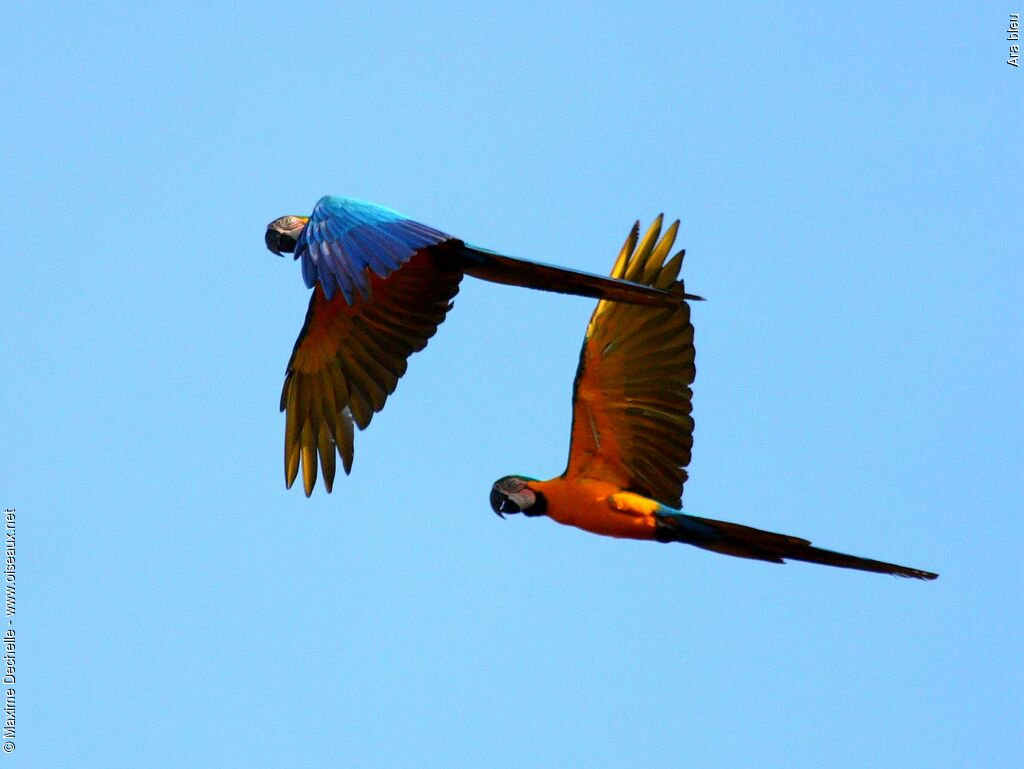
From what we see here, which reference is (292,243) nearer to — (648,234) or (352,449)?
(352,449)

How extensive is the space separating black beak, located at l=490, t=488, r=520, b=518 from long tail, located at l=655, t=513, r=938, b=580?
0.87 meters

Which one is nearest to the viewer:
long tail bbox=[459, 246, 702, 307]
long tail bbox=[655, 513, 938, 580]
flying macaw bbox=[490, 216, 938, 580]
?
long tail bbox=[655, 513, 938, 580]

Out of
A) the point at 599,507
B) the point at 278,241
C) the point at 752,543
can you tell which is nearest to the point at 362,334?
the point at 278,241

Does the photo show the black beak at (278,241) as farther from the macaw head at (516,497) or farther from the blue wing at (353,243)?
the macaw head at (516,497)

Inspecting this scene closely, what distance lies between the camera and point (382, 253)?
29.5 feet

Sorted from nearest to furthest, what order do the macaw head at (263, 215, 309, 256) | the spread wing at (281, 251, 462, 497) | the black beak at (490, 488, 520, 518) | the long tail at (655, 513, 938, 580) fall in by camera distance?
the long tail at (655, 513, 938, 580) → the black beak at (490, 488, 520, 518) → the spread wing at (281, 251, 462, 497) → the macaw head at (263, 215, 309, 256)

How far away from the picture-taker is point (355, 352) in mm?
10562

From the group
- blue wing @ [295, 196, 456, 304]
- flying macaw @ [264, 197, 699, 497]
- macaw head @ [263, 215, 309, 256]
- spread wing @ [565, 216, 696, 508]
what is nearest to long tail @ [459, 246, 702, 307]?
flying macaw @ [264, 197, 699, 497]

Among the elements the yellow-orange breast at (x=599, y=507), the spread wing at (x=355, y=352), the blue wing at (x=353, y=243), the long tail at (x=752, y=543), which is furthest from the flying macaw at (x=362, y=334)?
the long tail at (x=752, y=543)

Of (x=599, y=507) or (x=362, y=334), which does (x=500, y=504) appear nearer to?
(x=599, y=507)

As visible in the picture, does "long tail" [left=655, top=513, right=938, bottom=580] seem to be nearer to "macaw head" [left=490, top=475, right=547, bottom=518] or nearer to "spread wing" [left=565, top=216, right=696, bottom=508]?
"spread wing" [left=565, top=216, right=696, bottom=508]

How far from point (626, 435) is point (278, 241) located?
8.65ft

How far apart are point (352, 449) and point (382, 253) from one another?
1819mm

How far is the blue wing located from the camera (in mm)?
8938
